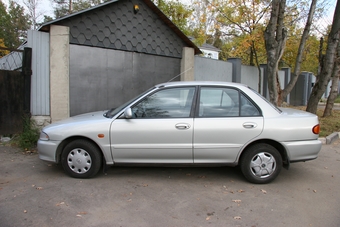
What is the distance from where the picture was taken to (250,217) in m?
3.61

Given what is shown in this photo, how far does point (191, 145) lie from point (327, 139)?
5218 mm

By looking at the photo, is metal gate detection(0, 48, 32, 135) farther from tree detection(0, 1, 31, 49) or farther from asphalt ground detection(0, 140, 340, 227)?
tree detection(0, 1, 31, 49)

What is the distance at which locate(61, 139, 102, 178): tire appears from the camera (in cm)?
471

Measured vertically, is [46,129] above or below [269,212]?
above

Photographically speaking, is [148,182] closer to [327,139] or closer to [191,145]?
[191,145]

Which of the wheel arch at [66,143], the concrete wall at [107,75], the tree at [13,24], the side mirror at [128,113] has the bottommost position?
the wheel arch at [66,143]

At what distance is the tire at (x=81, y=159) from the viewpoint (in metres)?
4.71

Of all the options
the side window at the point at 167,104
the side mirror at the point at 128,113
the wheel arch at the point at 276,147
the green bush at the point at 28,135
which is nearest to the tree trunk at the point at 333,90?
the wheel arch at the point at 276,147

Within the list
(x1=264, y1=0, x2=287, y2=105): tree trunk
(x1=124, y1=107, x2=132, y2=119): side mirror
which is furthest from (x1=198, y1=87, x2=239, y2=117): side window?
(x1=264, y1=0, x2=287, y2=105): tree trunk

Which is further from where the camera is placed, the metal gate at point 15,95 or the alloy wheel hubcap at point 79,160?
the metal gate at point 15,95

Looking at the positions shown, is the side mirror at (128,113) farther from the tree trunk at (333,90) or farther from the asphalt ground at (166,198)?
the tree trunk at (333,90)

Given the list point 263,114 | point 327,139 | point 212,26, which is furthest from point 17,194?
point 212,26

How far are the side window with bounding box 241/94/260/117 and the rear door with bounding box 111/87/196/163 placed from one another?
0.83m

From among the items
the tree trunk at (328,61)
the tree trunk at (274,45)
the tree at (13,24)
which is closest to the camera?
the tree trunk at (274,45)
